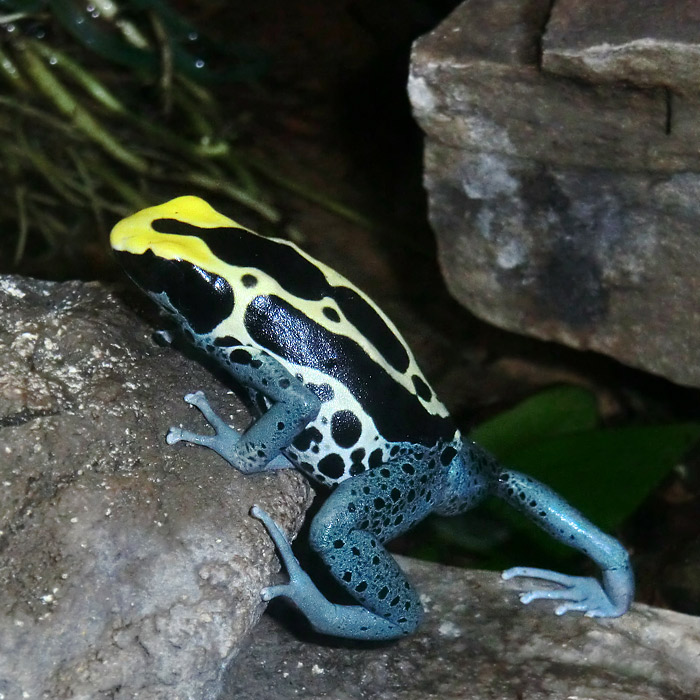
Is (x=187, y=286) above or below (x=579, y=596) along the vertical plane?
above

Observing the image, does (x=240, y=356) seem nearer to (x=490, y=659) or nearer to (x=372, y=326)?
(x=372, y=326)

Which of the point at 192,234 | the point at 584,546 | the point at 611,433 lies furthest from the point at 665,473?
the point at 192,234

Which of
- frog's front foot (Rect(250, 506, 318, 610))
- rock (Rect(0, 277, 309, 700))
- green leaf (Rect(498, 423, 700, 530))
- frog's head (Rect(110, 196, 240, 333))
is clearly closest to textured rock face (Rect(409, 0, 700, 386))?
green leaf (Rect(498, 423, 700, 530))

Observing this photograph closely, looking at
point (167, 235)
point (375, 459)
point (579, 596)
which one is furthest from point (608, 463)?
point (167, 235)

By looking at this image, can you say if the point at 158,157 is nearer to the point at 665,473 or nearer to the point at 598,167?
the point at 598,167

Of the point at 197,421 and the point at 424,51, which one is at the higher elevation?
the point at 424,51

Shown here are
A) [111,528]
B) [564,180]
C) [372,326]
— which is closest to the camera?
[111,528]
